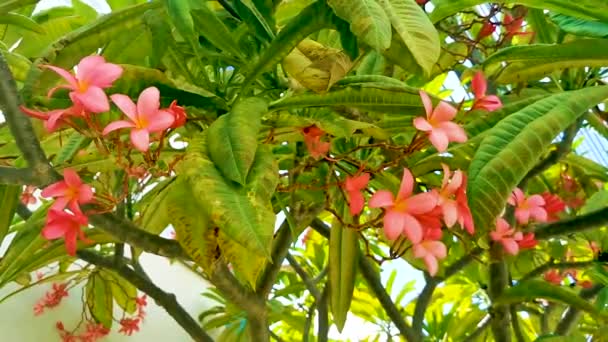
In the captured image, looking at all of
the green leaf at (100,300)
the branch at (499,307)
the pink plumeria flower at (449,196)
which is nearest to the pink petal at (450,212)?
the pink plumeria flower at (449,196)

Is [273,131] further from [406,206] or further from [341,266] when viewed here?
[341,266]

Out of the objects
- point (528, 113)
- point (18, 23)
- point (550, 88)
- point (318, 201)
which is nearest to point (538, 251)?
point (550, 88)

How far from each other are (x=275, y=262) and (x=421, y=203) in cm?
28

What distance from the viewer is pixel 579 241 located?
1.25 metres

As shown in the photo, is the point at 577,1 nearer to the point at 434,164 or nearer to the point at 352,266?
the point at 434,164

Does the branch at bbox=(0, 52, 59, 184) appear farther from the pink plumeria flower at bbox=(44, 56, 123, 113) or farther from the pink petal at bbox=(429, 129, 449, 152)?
the pink petal at bbox=(429, 129, 449, 152)

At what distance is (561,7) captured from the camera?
2.22 feet

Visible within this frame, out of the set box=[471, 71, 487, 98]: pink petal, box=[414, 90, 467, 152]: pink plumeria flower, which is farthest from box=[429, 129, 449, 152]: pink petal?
box=[471, 71, 487, 98]: pink petal

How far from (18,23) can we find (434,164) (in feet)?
1.47

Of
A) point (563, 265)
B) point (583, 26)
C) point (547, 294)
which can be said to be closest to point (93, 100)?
point (583, 26)

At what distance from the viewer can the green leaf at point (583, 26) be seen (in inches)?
28.3

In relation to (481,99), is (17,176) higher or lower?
lower

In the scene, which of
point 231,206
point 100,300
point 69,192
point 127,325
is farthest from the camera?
point 127,325

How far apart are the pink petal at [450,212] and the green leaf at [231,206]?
0.14 metres
